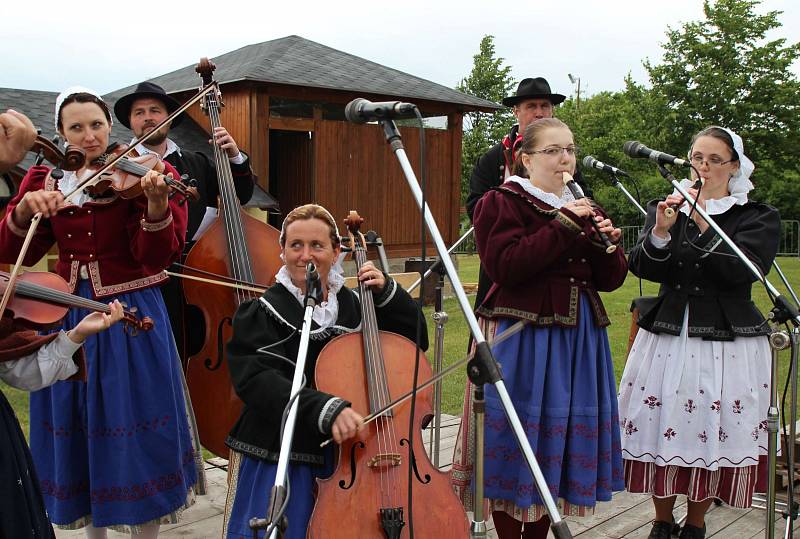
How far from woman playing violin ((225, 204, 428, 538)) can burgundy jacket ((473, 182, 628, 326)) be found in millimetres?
424

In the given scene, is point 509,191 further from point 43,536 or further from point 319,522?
point 43,536

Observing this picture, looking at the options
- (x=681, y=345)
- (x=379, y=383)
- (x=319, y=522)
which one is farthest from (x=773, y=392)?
(x=319, y=522)

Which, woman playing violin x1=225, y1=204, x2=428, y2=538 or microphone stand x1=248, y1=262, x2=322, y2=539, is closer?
microphone stand x1=248, y1=262, x2=322, y2=539

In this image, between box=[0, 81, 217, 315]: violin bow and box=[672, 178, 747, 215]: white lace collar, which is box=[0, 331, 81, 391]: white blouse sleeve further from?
box=[672, 178, 747, 215]: white lace collar

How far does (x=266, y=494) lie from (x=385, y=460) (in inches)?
17.2

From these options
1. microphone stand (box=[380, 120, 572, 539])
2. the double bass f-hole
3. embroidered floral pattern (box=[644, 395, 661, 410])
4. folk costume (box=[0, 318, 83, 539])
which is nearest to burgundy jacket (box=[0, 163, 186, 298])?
the double bass f-hole

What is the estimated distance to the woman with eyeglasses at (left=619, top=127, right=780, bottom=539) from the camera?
3369mm

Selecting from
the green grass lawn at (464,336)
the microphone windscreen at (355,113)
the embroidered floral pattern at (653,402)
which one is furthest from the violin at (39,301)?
the green grass lawn at (464,336)

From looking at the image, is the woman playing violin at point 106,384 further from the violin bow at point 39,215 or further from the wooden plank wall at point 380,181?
the wooden plank wall at point 380,181

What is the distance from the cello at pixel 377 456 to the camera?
2.37m

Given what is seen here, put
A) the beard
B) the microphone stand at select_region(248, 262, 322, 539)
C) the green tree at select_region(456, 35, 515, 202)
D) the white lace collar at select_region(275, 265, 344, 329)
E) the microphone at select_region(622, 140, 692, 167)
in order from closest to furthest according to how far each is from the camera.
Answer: the microphone stand at select_region(248, 262, 322, 539) < the white lace collar at select_region(275, 265, 344, 329) < the microphone at select_region(622, 140, 692, 167) < the beard < the green tree at select_region(456, 35, 515, 202)

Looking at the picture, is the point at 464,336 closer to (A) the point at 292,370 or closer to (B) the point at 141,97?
(B) the point at 141,97

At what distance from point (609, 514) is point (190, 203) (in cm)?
264

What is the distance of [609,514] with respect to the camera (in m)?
3.93
